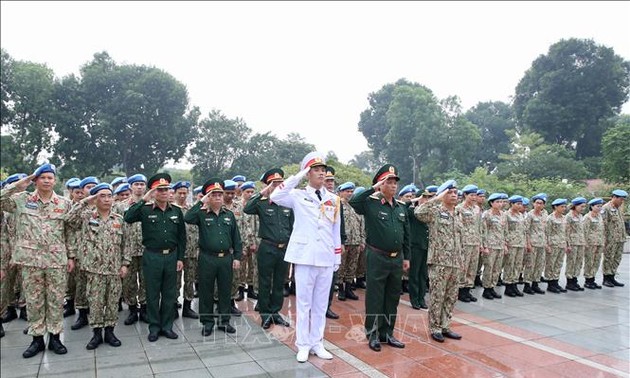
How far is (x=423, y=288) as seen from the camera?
6.52m

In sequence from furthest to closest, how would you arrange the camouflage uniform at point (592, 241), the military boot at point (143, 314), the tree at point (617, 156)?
1. the tree at point (617, 156)
2. the camouflage uniform at point (592, 241)
3. the military boot at point (143, 314)

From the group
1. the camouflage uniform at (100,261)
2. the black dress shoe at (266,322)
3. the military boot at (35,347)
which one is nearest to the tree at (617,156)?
the black dress shoe at (266,322)

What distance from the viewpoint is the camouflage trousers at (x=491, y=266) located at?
696 cm

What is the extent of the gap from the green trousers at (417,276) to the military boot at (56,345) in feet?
14.4

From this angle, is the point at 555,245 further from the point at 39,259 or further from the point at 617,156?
the point at 617,156

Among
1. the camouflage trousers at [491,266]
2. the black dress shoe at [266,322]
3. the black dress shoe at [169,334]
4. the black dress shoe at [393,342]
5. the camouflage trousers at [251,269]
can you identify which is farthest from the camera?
the camouflage trousers at [491,266]

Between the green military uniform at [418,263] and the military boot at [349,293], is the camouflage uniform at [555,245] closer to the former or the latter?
the green military uniform at [418,263]

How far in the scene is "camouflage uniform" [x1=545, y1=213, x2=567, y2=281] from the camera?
769 centimetres

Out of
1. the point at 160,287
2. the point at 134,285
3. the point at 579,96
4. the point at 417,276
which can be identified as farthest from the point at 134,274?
the point at 579,96

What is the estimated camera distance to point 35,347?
156 inches

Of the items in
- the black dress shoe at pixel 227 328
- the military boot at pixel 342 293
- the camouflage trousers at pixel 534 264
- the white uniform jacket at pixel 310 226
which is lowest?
the black dress shoe at pixel 227 328

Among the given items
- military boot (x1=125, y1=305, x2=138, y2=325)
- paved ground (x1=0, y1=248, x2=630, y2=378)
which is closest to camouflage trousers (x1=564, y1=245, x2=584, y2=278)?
paved ground (x1=0, y1=248, x2=630, y2=378)

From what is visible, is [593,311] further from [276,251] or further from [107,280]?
[107,280]

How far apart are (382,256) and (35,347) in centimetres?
334
